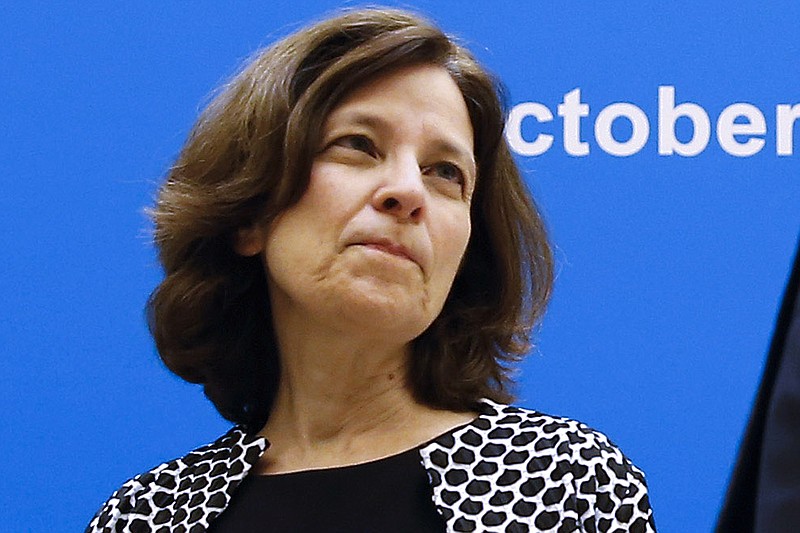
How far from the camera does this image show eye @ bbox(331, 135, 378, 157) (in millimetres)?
1242

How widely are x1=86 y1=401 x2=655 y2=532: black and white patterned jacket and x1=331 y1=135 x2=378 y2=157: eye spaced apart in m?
0.29

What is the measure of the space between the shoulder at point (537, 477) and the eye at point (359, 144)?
29 cm

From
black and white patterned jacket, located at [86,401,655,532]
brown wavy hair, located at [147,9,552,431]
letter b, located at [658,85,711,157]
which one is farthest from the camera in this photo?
letter b, located at [658,85,711,157]

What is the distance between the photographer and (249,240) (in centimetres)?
134

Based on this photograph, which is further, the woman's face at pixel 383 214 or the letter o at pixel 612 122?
the letter o at pixel 612 122

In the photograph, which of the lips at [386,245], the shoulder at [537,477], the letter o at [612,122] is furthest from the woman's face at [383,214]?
the letter o at [612,122]

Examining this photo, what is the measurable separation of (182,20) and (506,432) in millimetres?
950

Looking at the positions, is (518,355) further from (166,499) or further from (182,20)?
(182,20)

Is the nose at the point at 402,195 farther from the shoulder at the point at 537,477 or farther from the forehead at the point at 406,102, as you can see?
the shoulder at the point at 537,477

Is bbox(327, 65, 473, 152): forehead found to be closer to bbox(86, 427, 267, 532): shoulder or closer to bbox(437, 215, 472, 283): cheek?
bbox(437, 215, 472, 283): cheek

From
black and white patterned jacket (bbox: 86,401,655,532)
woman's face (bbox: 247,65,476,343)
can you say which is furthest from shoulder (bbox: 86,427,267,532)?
woman's face (bbox: 247,65,476,343)

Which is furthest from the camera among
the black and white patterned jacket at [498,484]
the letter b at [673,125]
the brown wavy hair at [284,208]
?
the letter b at [673,125]

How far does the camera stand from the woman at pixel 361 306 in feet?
3.92

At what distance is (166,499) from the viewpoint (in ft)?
4.32
